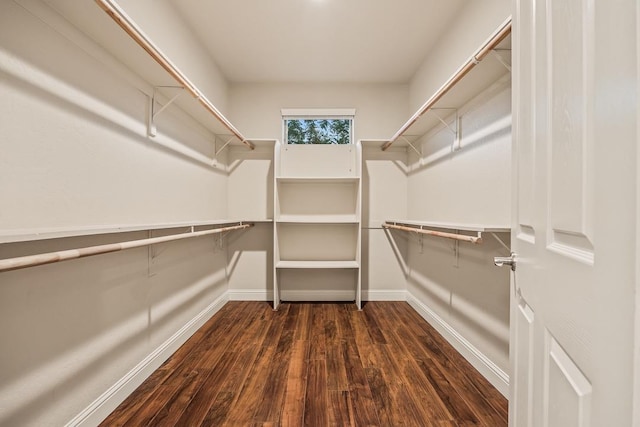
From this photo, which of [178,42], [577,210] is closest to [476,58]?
[577,210]

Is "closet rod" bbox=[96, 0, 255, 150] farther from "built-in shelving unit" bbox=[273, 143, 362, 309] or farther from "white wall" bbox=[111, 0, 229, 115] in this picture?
"built-in shelving unit" bbox=[273, 143, 362, 309]

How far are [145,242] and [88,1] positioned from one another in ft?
3.16

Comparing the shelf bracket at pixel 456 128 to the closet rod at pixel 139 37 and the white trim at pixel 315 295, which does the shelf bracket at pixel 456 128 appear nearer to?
the closet rod at pixel 139 37

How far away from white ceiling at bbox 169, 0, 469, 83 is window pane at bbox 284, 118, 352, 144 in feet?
1.47

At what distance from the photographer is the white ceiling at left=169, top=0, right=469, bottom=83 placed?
7.11ft

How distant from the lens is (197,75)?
2518mm

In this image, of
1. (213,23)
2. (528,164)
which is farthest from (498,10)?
(213,23)

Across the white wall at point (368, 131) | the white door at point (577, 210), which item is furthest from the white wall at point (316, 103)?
the white door at point (577, 210)

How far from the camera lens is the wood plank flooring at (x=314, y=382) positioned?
4.73ft

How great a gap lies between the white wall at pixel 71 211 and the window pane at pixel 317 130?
1610 mm

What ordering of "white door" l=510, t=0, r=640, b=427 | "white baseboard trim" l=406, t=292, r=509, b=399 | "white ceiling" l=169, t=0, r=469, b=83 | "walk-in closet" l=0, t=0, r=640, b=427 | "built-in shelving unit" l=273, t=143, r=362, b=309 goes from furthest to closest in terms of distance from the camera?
"built-in shelving unit" l=273, t=143, r=362, b=309 → "white ceiling" l=169, t=0, r=469, b=83 → "white baseboard trim" l=406, t=292, r=509, b=399 → "walk-in closet" l=0, t=0, r=640, b=427 → "white door" l=510, t=0, r=640, b=427

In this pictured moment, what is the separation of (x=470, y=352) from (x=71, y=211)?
7.79ft

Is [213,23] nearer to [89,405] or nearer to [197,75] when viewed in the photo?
[197,75]

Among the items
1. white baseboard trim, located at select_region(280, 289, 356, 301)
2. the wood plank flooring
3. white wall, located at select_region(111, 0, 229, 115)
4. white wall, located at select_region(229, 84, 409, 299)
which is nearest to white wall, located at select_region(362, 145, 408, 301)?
white wall, located at select_region(229, 84, 409, 299)
